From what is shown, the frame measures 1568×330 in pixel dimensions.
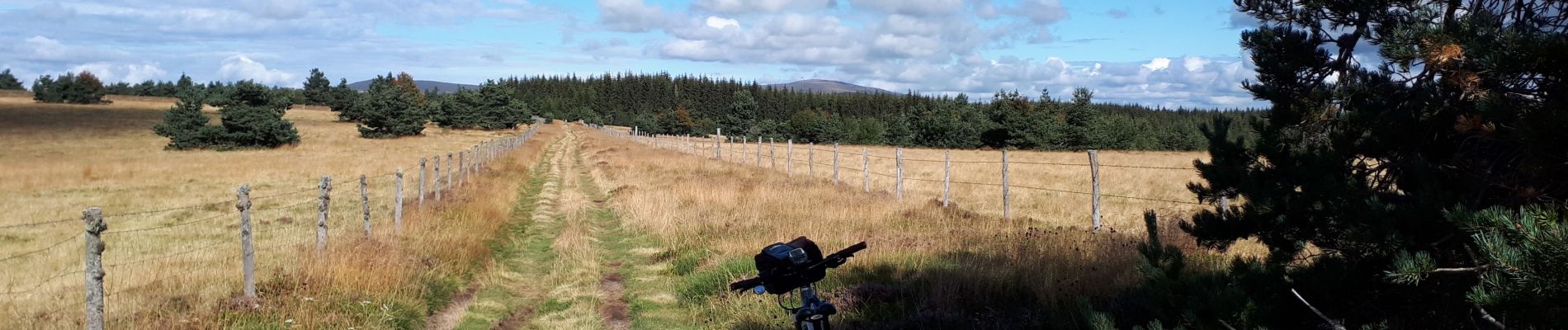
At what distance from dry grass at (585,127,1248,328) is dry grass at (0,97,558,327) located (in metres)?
2.83

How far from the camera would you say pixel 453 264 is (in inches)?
347

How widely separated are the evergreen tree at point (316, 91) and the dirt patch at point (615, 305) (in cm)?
11876

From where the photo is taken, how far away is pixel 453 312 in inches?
289

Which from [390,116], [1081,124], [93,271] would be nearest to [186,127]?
[390,116]

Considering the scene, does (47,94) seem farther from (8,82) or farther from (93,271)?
(93,271)

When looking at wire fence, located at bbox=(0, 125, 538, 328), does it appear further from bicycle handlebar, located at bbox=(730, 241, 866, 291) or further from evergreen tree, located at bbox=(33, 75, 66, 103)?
evergreen tree, located at bbox=(33, 75, 66, 103)

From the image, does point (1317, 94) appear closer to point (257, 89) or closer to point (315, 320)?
point (315, 320)

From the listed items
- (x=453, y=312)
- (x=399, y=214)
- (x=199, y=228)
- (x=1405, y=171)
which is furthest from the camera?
(x=199, y=228)

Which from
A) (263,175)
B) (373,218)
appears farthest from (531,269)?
(263,175)

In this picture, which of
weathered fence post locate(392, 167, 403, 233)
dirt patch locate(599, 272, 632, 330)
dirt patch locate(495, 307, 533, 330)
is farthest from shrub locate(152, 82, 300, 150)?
dirt patch locate(495, 307, 533, 330)

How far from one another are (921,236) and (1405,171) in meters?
6.64

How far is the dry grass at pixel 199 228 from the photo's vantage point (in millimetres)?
6922

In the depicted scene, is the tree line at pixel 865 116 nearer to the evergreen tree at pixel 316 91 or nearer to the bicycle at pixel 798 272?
the bicycle at pixel 798 272

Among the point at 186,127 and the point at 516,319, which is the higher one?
the point at 186,127
